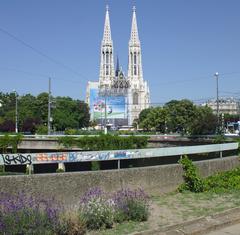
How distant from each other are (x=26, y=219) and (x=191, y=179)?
7121 mm

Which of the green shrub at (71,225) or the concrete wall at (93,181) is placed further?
the concrete wall at (93,181)

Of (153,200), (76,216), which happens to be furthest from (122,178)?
(76,216)

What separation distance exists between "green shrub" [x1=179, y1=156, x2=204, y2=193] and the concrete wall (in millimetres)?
157

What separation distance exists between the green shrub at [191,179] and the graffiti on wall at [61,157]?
4.73 feet

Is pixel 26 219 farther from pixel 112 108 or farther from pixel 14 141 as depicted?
pixel 112 108

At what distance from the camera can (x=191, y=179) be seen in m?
13.6

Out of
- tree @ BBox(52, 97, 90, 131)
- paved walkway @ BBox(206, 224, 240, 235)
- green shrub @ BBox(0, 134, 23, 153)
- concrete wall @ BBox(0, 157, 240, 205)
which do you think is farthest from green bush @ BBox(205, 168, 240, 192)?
tree @ BBox(52, 97, 90, 131)

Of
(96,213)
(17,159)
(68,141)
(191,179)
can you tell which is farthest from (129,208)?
(68,141)

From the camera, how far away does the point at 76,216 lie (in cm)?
788


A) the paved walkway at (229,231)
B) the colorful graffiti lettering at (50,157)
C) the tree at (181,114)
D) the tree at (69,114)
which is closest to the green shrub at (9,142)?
the colorful graffiti lettering at (50,157)

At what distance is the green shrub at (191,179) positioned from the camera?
13.3 metres

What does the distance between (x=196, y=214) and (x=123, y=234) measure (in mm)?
2525

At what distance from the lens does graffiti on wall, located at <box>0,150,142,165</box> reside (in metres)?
11.5

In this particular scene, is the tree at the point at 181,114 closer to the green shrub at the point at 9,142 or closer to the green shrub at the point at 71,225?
the green shrub at the point at 9,142
